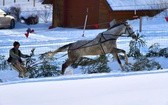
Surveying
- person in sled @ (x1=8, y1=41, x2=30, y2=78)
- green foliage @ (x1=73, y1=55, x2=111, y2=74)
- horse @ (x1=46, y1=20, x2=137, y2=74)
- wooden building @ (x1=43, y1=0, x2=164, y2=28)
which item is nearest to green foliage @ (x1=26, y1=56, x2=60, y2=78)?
person in sled @ (x1=8, y1=41, x2=30, y2=78)

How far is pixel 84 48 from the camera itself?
12156 mm

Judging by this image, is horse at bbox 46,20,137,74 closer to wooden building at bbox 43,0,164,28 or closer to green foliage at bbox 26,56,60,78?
green foliage at bbox 26,56,60,78

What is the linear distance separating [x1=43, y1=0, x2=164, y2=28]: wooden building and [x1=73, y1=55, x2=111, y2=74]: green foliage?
17.9 meters

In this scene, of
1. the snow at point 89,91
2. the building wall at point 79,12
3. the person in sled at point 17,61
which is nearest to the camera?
the snow at point 89,91

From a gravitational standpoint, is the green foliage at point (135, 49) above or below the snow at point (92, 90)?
below

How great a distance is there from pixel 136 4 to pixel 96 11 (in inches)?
107

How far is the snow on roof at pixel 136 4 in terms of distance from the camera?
31.8 m

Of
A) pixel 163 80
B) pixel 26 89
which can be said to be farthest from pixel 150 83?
pixel 26 89

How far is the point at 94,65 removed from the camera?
1155cm

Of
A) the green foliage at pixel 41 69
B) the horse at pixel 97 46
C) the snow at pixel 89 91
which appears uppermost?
the snow at pixel 89 91

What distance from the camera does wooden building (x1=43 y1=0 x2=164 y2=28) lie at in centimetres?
3167

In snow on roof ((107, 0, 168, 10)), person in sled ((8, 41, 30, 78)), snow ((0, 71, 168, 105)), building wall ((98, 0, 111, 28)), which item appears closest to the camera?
snow ((0, 71, 168, 105))

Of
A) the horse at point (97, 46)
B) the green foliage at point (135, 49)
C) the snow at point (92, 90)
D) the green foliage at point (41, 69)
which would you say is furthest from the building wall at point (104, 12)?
the snow at point (92, 90)

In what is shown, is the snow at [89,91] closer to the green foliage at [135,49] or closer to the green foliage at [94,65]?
the green foliage at [94,65]
